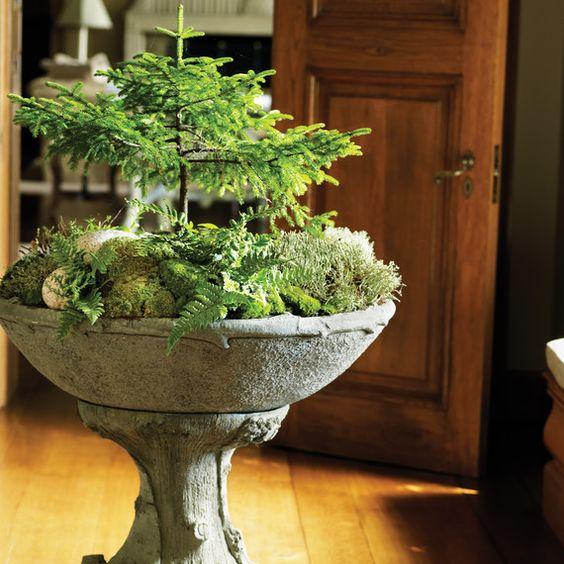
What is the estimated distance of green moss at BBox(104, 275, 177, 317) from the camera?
76.9 inches

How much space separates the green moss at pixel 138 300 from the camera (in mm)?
1954

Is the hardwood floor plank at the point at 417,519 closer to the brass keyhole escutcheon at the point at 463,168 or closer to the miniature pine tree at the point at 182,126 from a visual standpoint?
the brass keyhole escutcheon at the point at 463,168

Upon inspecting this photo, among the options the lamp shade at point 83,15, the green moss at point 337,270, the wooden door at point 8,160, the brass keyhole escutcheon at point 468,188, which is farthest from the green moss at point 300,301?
the lamp shade at point 83,15

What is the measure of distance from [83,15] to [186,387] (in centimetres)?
888

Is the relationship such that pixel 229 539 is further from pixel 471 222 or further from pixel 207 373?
pixel 471 222

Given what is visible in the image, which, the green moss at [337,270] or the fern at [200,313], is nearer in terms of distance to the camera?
the fern at [200,313]

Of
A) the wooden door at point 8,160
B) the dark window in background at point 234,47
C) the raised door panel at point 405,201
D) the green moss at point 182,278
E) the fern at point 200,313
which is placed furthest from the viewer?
the dark window in background at point 234,47

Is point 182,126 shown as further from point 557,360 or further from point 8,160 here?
point 8,160

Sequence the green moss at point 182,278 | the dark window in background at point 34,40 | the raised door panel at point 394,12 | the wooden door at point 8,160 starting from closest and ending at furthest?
the green moss at point 182,278, the raised door panel at point 394,12, the wooden door at point 8,160, the dark window in background at point 34,40

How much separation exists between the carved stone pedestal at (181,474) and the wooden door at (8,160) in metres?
1.93

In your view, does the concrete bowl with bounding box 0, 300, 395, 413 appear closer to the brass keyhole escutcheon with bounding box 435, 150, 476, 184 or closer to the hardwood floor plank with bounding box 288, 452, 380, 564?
the hardwood floor plank with bounding box 288, 452, 380, 564

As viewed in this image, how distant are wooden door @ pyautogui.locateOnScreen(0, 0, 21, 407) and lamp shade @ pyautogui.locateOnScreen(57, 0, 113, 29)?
6.21 m

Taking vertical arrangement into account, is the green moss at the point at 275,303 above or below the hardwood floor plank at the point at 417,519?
above

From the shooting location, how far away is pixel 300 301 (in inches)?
81.6
